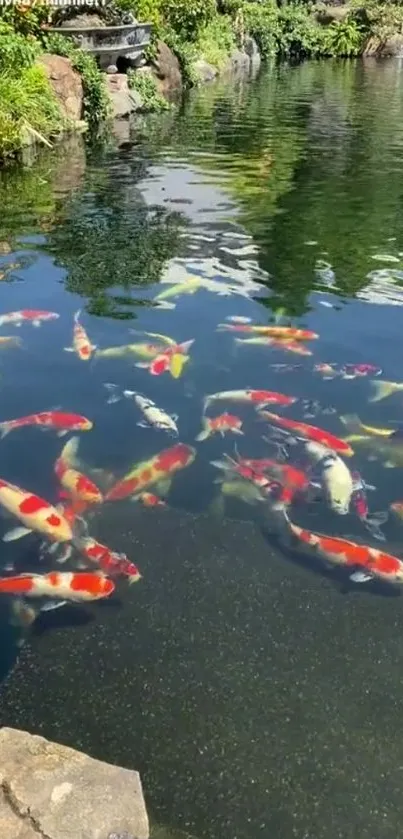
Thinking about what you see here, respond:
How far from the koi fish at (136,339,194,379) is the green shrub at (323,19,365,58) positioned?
50148mm

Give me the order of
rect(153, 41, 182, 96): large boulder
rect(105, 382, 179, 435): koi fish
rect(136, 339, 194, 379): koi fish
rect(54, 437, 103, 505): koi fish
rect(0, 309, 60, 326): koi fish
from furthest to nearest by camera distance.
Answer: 1. rect(153, 41, 182, 96): large boulder
2. rect(0, 309, 60, 326): koi fish
3. rect(136, 339, 194, 379): koi fish
4. rect(105, 382, 179, 435): koi fish
5. rect(54, 437, 103, 505): koi fish

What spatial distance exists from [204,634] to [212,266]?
7.10 m

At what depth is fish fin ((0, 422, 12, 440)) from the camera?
6635mm

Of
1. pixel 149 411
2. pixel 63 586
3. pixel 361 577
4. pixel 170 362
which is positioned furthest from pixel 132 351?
pixel 361 577

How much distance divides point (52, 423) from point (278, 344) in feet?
8.64

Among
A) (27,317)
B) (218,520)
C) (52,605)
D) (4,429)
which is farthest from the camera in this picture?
(27,317)

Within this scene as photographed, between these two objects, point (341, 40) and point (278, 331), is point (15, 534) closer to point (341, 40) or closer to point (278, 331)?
point (278, 331)

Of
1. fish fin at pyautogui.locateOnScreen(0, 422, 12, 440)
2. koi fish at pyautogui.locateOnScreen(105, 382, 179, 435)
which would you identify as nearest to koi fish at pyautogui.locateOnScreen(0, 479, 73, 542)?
fish fin at pyautogui.locateOnScreen(0, 422, 12, 440)

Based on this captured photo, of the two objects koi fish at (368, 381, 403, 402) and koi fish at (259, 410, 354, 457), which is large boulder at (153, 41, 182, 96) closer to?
koi fish at (368, 381, 403, 402)

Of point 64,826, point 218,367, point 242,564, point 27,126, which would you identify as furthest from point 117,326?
point 27,126

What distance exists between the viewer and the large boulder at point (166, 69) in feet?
93.3

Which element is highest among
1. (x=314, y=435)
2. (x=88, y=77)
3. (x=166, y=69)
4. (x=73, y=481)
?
(x=166, y=69)

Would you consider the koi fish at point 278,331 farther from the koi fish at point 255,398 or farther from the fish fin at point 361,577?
the fish fin at point 361,577

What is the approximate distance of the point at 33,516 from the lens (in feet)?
17.9
